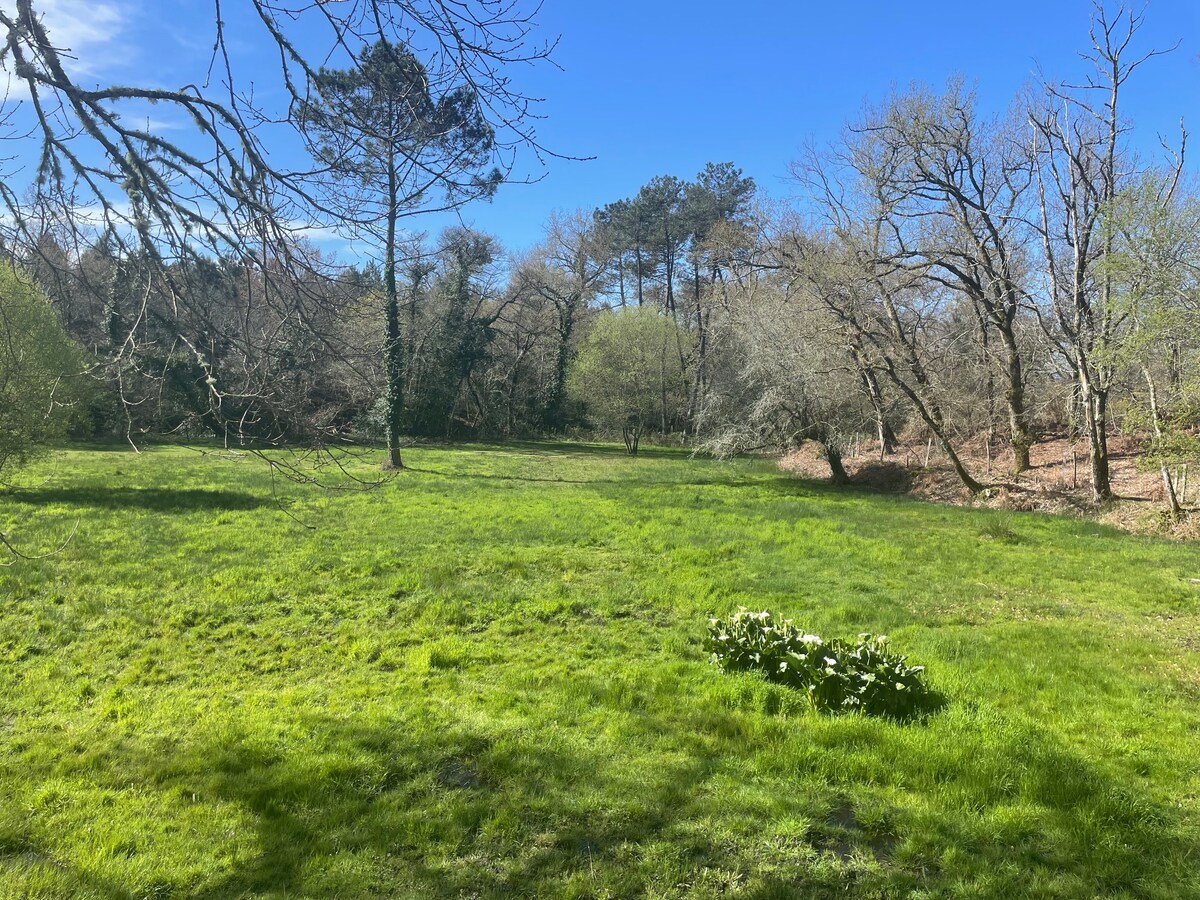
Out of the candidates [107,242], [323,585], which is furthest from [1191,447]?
[107,242]

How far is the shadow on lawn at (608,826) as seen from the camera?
2.94 meters

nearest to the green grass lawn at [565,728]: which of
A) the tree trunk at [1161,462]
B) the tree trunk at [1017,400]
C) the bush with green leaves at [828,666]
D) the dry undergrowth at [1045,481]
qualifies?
the bush with green leaves at [828,666]

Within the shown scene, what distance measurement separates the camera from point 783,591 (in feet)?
26.0

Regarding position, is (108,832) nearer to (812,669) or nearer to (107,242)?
(107,242)

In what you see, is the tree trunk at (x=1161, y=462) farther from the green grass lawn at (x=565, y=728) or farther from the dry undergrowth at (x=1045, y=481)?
the green grass lawn at (x=565, y=728)

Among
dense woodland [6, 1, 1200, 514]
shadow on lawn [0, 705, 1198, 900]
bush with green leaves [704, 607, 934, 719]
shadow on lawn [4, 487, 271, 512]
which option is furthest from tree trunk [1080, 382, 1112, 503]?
shadow on lawn [4, 487, 271, 512]

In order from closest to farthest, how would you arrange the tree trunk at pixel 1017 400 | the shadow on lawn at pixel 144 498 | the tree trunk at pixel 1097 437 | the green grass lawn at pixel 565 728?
the green grass lawn at pixel 565 728 → the shadow on lawn at pixel 144 498 → the tree trunk at pixel 1097 437 → the tree trunk at pixel 1017 400

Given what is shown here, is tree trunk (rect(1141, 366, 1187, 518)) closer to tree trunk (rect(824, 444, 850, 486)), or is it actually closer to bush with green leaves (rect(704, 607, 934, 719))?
tree trunk (rect(824, 444, 850, 486))

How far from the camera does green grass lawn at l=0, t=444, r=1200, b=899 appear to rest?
10.0 feet

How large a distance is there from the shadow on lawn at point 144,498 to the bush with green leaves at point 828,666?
1036 cm

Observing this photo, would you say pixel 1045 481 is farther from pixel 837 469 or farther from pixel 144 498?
pixel 144 498

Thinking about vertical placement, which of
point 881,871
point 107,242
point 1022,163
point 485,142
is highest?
point 1022,163

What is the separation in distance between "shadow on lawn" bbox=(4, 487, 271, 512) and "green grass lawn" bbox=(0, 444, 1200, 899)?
214 centimetres

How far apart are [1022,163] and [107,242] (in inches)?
714
